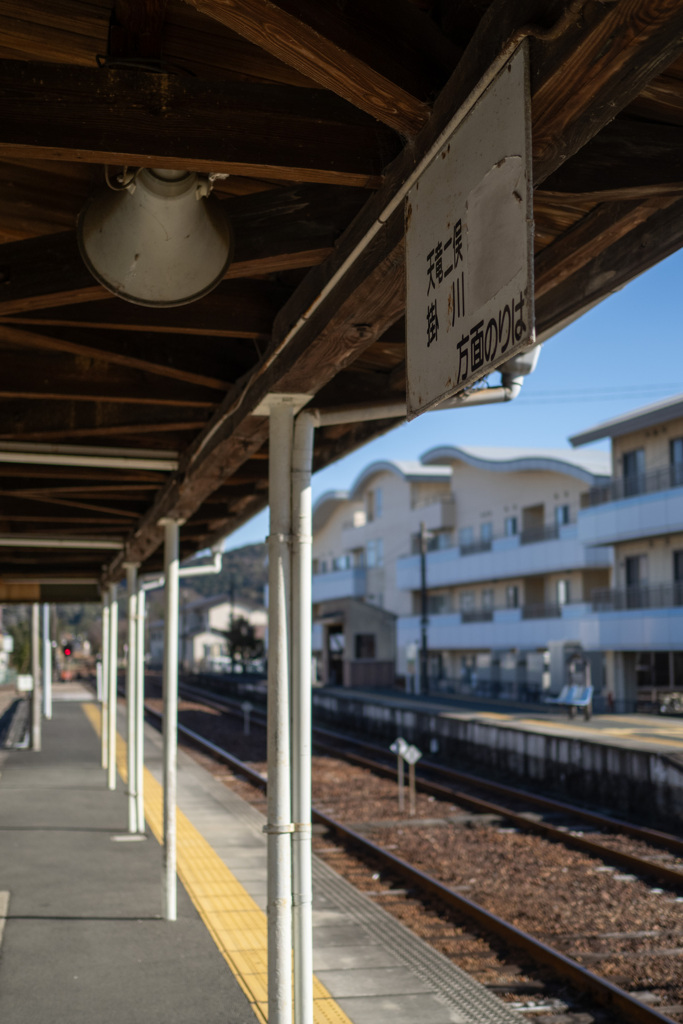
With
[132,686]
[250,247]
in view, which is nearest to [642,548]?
[132,686]

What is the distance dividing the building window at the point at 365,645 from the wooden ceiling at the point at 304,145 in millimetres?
49855

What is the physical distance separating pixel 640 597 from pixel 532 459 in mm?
10114

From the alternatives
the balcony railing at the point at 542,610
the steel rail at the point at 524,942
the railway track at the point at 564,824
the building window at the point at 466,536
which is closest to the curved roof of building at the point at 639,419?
the balcony railing at the point at 542,610

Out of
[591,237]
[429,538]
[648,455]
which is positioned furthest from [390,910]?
[429,538]

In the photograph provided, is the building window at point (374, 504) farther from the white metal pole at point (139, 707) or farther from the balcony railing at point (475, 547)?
the white metal pole at point (139, 707)

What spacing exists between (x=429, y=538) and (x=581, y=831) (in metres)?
37.4

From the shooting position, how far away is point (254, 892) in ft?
30.9

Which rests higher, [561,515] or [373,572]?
[561,515]

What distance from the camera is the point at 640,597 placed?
33.3 metres

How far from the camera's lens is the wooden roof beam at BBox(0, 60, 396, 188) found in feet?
8.93

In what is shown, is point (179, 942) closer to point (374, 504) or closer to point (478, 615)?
point (478, 615)

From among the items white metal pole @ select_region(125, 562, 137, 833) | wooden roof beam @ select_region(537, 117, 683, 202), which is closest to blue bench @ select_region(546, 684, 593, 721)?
white metal pole @ select_region(125, 562, 137, 833)

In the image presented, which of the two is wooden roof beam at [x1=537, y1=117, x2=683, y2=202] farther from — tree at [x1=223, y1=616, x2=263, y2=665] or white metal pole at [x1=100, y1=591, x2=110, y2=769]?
tree at [x1=223, y1=616, x2=263, y2=665]

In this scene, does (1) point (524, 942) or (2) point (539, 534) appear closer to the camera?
(1) point (524, 942)
